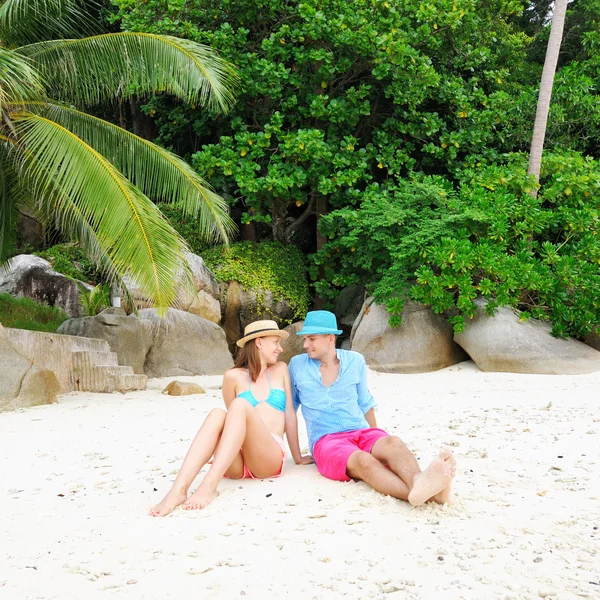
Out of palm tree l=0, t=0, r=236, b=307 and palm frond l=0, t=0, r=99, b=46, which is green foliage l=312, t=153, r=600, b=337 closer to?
palm tree l=0, t=0, r=236, b=307

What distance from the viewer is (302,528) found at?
3.34 metres

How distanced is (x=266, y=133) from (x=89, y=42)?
4.21 metres

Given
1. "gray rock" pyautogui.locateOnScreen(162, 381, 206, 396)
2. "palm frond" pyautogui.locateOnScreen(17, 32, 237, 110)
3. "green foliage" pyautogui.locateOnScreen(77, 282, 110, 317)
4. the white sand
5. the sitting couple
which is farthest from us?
"green foliage" pyautogui.locateOnScreen(77, 282, 110, 317)

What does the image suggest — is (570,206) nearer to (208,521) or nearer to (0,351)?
(0,351)

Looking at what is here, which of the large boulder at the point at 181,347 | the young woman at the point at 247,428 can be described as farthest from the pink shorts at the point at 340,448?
the large boulder at the point at 181,347

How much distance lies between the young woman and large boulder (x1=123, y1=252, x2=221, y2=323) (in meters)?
6.92

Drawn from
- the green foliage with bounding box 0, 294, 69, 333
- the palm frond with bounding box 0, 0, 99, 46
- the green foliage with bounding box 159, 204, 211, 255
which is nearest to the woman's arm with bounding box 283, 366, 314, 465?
the palm frond with bounding box 0, 0, 99, 46

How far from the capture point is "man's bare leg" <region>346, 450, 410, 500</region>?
141 inches

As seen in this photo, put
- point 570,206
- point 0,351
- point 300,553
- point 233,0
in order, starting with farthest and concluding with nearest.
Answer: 1. point 233,0
2. point 570,206
3. point 0,351
4. point 300,553

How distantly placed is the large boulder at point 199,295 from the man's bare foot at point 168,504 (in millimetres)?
7480

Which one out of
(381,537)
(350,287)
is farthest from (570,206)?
(381,537)

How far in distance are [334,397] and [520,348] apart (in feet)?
20.8

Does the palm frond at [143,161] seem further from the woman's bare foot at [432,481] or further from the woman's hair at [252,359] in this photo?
the woman's bare foot at [432,481]

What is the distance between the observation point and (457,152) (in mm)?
13273
